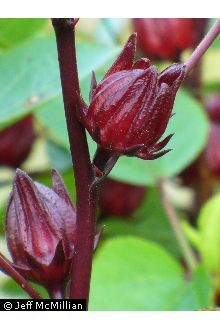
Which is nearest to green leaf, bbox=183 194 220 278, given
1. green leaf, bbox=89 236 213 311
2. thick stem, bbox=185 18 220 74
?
green leaf, bbox=89 236 213 311

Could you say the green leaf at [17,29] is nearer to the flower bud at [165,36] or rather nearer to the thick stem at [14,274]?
the flower bud at [165,36]

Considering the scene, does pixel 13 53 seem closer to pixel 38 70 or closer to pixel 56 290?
pixel 38 70

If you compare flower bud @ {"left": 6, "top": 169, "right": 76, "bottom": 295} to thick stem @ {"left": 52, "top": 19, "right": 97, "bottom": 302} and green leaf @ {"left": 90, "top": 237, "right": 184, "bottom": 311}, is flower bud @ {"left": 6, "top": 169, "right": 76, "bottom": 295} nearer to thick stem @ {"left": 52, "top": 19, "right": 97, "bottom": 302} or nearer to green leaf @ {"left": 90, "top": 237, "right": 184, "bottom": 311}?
thick stem @ {"left": 52, "top": 19, "right": 97, "bottom": 302}

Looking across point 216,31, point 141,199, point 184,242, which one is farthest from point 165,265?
point 216,31

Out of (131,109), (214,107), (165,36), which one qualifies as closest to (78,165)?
(131,109)

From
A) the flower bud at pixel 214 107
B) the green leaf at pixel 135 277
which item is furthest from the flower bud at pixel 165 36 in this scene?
the green leaf at pixel 135 277

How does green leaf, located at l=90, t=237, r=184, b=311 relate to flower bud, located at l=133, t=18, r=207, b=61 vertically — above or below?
below
